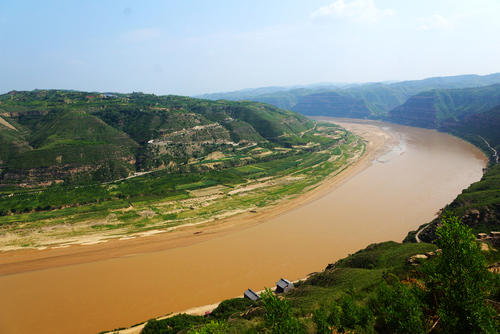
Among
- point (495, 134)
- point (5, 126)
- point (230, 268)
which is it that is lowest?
point (230, 268)

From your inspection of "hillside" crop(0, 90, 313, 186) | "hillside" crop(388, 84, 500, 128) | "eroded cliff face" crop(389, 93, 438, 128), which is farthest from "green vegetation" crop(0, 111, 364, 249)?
"hillside" crop(388, 84, 500, 128)

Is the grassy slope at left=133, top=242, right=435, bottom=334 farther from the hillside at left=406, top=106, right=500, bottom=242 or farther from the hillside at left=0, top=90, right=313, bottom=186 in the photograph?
the hillside at left=0, top=90, right=313, bottom=186

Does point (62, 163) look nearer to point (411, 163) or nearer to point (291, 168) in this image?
point (291, 168)

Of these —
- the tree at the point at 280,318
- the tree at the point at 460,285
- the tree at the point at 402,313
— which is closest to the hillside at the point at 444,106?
the tree at the point at 460,285

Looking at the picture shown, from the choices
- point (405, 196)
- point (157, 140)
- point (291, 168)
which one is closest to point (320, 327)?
point (405, 196)

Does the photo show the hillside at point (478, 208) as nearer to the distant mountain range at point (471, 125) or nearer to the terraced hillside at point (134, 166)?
the distant mountain range at point (471, 125)

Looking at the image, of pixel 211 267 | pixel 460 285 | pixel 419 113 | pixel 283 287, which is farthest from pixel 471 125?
pixel 460 285
